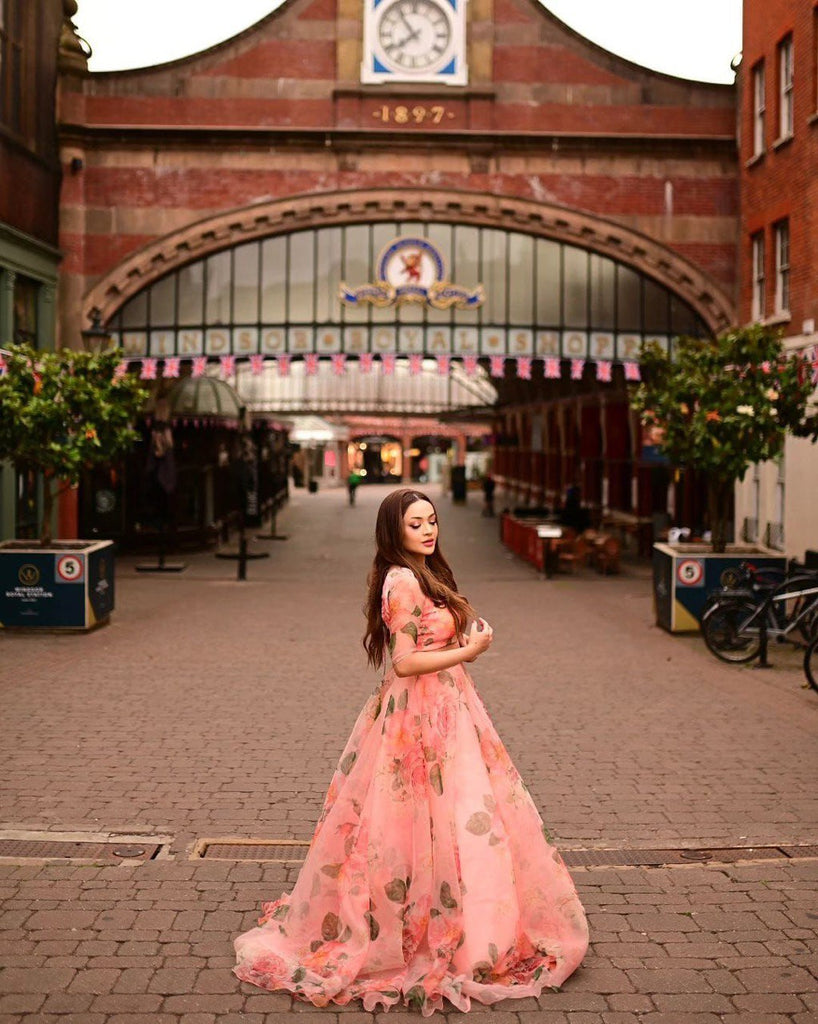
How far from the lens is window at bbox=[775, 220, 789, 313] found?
68.6ft

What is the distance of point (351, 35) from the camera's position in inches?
918

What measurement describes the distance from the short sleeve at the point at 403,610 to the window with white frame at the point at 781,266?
1745 centimetres

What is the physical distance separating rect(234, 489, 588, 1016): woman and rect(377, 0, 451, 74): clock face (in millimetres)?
20118

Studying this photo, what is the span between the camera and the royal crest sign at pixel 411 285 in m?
23.4

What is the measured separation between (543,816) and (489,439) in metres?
51.3

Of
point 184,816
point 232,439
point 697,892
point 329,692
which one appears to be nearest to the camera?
point 697,892

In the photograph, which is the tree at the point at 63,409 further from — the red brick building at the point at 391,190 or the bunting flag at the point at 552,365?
the bunting flag at the point at 552,365

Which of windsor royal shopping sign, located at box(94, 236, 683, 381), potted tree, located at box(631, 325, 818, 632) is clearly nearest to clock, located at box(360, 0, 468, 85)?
windsor royal shopping sign, located at box(94, 236, 683, 381)

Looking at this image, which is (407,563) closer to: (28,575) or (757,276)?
(28,575)

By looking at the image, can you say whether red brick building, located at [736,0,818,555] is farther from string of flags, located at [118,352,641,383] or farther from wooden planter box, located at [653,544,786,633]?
wooden planter box, located at [653,544,786,633]

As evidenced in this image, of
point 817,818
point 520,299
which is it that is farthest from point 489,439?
point 817,818

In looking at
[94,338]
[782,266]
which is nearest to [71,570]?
[94,338]

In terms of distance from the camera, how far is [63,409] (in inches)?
586

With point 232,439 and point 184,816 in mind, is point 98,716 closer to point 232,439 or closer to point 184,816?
point 184,816
